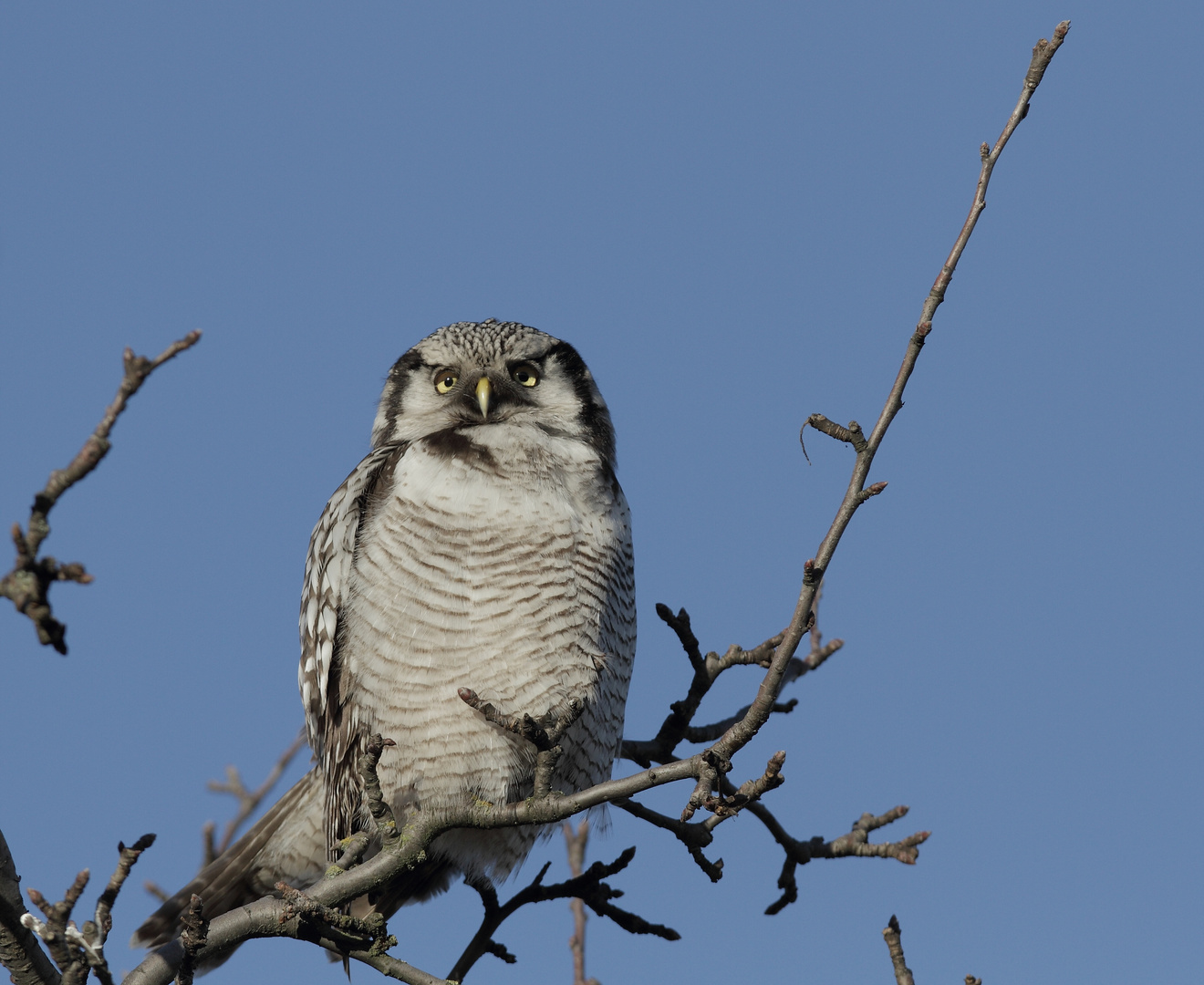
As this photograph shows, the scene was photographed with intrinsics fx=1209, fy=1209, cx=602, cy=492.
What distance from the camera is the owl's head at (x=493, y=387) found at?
14.1 ft

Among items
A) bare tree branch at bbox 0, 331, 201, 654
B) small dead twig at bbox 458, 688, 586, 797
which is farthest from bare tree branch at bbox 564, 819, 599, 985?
bare tree branch at bbox 0, 331, 201, 654

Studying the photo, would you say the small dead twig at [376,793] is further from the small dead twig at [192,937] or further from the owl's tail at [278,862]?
the owl's tail at [278,862]

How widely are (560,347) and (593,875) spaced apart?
2.02m

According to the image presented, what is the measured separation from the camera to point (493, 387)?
170 inches

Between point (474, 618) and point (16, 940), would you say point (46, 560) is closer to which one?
point (16, 940)

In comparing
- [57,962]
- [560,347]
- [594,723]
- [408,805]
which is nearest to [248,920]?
[57,962]

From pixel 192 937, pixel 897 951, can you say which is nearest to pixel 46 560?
pixel 192 937

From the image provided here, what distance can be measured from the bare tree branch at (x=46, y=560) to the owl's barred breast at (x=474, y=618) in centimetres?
206

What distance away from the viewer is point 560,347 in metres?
4.68

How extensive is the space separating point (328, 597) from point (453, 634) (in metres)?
0.50

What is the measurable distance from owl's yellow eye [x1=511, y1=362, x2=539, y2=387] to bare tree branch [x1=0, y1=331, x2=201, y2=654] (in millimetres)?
2935

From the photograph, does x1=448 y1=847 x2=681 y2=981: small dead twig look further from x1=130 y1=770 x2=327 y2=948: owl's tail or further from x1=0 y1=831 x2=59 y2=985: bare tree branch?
x1=0 y1=831 x2=59 y2=985: bare tree branch

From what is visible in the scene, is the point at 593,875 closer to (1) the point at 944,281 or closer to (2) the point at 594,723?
(2) the point at 594,723

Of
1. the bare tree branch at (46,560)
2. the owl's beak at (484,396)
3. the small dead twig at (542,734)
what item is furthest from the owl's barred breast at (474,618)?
the bare tree branch at (46,560)
